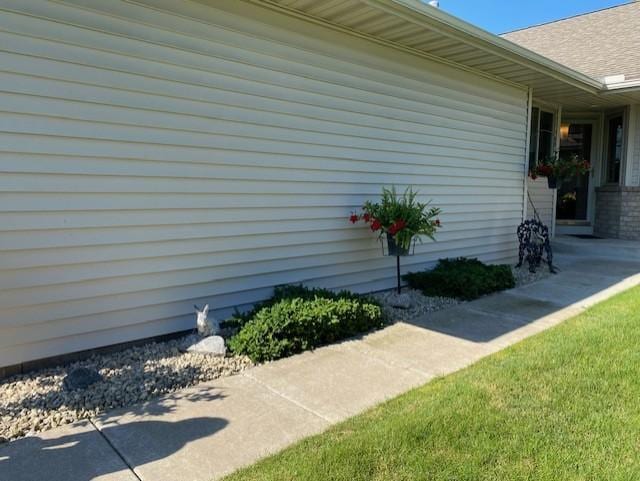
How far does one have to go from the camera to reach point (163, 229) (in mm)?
3674

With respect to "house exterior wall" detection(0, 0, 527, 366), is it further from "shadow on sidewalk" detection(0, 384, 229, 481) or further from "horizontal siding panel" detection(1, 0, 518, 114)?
"shadow on sidewalk" detection(0, 384, 229, 481)

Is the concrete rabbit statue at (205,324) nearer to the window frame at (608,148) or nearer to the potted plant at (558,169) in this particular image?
the potted plant at (558,169)

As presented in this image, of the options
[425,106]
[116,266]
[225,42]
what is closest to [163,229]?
[116,266]

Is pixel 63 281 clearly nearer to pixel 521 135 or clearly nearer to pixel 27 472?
pixel 27 472

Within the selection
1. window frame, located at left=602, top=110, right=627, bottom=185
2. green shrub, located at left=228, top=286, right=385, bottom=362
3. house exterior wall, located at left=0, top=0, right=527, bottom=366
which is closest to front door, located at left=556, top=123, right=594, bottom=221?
window frame, located at left=602, top=110, right=627, bottom=185

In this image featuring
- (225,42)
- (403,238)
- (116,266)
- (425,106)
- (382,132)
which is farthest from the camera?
(425,106)

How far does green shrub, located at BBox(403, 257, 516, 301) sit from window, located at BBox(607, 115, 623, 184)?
534 centimetres

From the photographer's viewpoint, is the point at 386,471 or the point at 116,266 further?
the point at 116,266

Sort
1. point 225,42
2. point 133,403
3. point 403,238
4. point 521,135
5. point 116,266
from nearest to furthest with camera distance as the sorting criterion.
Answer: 1. point 133,403
2. point 116,266
3. point 225,42
4. point 403,238
5. point 521,135

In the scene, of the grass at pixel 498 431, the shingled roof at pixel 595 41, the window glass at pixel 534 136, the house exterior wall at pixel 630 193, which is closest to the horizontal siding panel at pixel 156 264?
the grass at pixel 498 431

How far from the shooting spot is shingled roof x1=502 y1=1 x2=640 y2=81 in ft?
29.4

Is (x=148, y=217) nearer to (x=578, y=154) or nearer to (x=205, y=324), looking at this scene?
(x=205, y=324)

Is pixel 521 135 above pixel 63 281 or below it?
above

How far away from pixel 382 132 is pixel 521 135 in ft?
10.6
